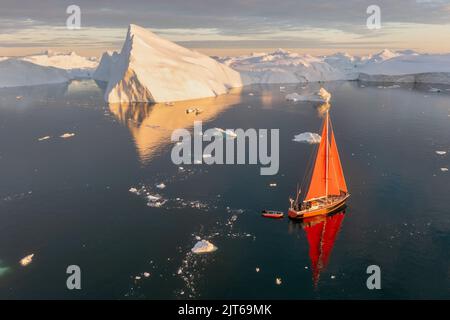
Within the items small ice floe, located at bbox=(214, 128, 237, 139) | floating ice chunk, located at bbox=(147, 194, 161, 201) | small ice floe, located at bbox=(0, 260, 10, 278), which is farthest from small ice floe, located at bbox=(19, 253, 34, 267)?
small ice floe, located at bbox=(214, 128, 237, 139)

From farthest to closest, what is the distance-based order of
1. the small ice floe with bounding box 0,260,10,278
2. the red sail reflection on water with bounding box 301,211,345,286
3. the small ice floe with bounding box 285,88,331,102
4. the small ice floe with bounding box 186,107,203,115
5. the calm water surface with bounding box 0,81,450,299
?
the small ice floe with bounding box 285,88,331,102 < the small ice floe with bounding box 186,107,203,115 < the red sail reflection on water with bounding box 301,211,345,286 < the small ice floe with bounding box 0,260,10,278 < the calm water surface with bounding box 0,81,450,299

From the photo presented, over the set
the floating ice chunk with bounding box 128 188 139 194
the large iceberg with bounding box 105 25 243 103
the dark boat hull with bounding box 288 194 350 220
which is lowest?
the dark boat hull with bounding box 288 194 350 220

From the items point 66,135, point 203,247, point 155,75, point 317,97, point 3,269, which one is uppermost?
point 155,75

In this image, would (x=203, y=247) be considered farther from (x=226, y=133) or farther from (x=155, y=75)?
(x=155, y=75)

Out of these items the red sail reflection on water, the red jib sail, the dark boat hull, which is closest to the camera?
the red sail reflection on water

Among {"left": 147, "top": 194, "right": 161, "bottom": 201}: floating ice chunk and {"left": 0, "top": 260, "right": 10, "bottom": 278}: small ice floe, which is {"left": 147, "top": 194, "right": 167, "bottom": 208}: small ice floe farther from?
{"left": 0, "top": 260, "right": 10, "bottom": 278}: small ice floe

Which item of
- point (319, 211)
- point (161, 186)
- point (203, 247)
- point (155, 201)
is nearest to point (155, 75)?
point (161, 186)

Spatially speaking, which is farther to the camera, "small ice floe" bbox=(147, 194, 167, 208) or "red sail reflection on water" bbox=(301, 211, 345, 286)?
"small ice floe" bbox=(147, 194, 167, 208)
